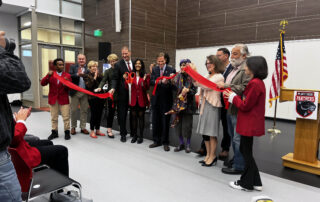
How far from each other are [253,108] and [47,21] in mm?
8549

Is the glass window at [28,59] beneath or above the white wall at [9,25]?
beneath

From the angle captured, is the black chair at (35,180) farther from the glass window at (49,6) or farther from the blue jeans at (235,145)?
the glass window at (49,6)

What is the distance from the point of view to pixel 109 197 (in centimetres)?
234

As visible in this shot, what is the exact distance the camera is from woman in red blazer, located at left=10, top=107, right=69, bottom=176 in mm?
1501

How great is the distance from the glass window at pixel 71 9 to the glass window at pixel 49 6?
0.85ft

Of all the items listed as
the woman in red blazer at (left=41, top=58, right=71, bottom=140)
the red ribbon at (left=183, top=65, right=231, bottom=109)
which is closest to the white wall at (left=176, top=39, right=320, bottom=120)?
the red ribbon at (left=183, top=65, right=231, bottom=109)

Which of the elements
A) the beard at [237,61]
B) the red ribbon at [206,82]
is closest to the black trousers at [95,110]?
the red ribbon at [206,82]

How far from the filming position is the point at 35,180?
5.82ft

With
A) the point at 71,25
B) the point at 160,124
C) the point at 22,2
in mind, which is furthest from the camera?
the point at 71,25

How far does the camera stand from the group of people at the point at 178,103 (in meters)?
2.04

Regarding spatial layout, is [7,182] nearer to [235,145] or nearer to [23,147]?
[23,147]

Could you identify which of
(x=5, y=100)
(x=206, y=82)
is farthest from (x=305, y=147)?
(x=5, y=100)

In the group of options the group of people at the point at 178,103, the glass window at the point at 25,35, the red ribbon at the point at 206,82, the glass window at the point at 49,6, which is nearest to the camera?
the group of people at the point at 178,103

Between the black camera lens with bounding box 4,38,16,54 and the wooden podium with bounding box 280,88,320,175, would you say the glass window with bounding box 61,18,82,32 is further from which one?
the black camera lens with bounding box 4,38,16,54
